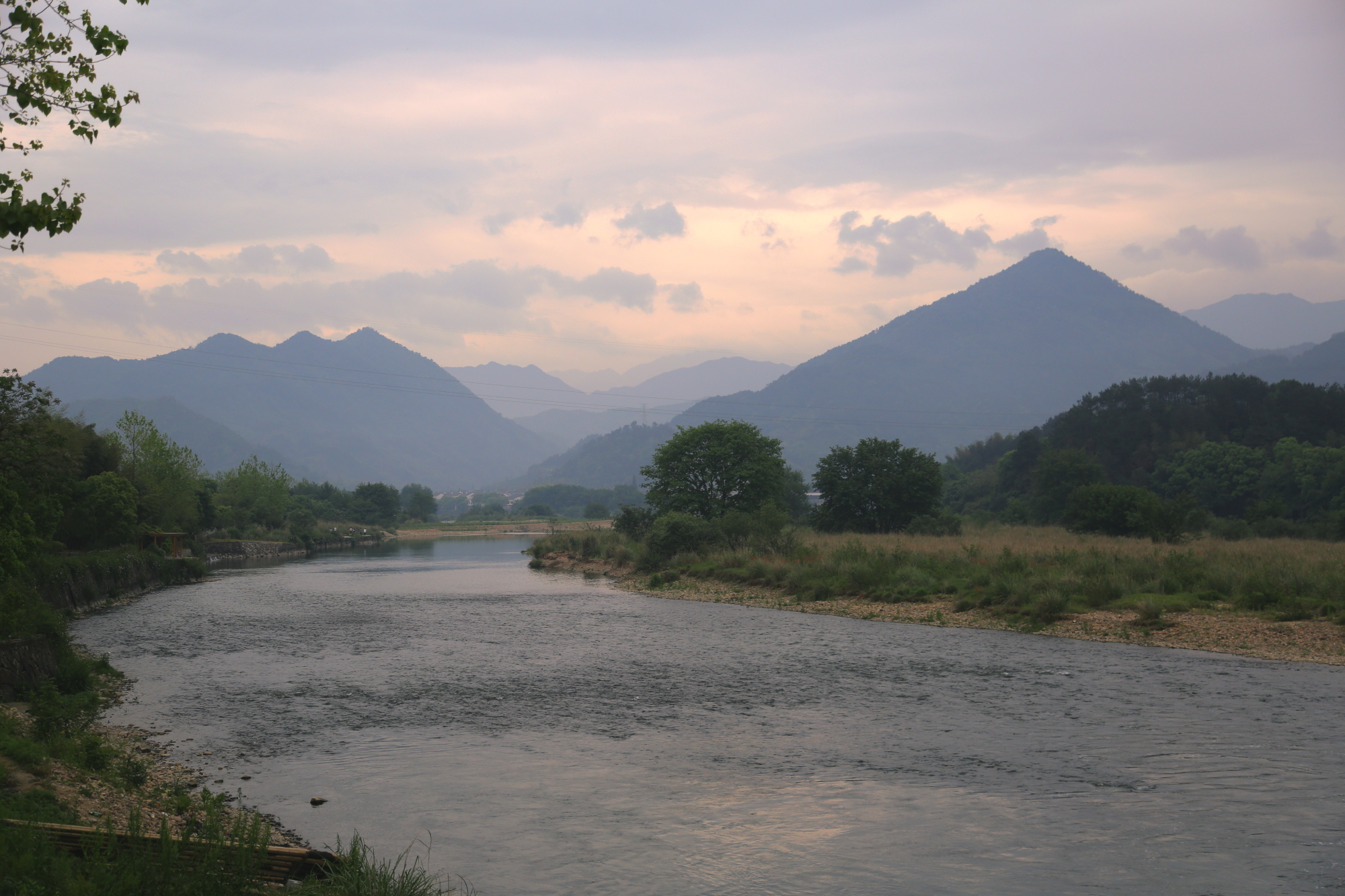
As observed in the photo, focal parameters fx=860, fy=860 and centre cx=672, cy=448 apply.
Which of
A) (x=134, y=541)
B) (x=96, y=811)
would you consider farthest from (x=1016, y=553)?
(x=134, y=541)

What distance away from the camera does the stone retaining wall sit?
64.1 ft

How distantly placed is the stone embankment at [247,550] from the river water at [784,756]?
226ft

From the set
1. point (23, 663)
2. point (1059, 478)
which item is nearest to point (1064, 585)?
point (23, 663)

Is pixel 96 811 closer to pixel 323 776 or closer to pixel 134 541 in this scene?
pixel 323 776

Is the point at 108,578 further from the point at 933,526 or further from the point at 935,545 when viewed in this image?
the point at 933,526

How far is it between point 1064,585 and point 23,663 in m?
34.5

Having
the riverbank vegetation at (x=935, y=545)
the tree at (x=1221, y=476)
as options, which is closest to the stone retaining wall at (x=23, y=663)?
the riverbank vegetation at (x=935, y=545)

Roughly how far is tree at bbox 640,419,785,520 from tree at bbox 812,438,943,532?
236 inches

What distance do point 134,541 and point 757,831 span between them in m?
67.7

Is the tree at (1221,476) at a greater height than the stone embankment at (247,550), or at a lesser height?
greater

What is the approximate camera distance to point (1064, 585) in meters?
35.0

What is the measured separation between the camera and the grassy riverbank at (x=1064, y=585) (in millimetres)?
28625

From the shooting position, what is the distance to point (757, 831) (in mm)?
12680

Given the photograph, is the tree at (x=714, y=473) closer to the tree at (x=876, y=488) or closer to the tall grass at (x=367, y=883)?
the tree at (x=876, y=488)
